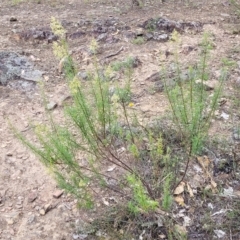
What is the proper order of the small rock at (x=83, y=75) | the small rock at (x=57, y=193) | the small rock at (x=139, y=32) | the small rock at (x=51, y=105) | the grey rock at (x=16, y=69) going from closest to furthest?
1. the small rock at (x=57, y=193)
2. the small rock at (x=51, y=105)
3. the small rock at (x=83, y=75)
4. the grey rock at (x=16, y=69)
5. the small rock at (x=139, y=32)

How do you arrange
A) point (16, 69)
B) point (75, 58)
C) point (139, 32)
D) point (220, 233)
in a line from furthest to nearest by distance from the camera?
point (139, 32) → point (75, 58) → point (16, 69) → point (220, 233)

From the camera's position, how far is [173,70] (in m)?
4.09

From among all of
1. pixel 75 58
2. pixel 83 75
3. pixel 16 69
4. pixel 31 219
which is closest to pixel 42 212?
pixel 31 219

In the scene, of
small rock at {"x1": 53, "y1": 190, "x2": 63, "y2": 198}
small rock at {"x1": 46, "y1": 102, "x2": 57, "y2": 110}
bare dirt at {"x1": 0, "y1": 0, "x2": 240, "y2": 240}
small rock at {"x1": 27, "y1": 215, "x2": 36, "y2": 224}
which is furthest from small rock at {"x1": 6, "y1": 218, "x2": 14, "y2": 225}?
small rock at {"x1": 46, "y1": 102, "x2": 57, "y2": 110}

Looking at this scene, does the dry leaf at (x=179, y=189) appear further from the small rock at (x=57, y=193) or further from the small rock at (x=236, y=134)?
the small rock at (x=57, y=193)

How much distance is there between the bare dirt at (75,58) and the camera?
2.73 meters

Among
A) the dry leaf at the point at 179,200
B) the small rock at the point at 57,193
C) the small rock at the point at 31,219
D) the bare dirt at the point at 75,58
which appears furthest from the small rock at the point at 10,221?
the dry leaf at the point at 179,200

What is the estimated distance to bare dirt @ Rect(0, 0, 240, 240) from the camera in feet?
8.96

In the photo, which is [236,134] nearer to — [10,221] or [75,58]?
[10,221]

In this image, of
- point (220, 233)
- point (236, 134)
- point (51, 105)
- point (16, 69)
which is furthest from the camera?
point (16, 69)

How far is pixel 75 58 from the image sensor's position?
15.5ft

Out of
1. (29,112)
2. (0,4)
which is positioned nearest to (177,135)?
(29,112)

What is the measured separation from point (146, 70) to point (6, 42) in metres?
2.10

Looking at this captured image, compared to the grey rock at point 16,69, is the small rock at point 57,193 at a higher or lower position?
lower
